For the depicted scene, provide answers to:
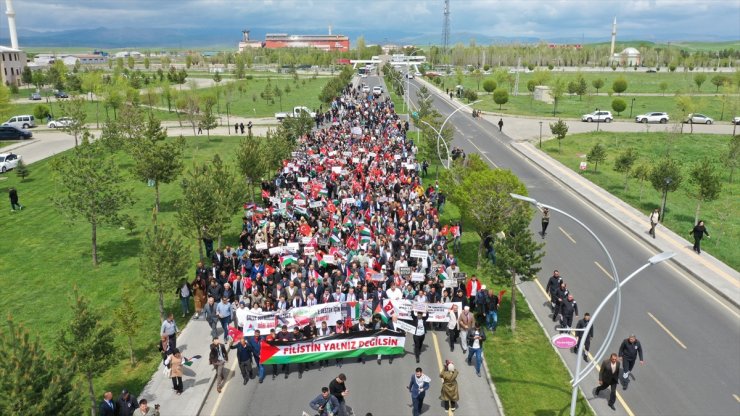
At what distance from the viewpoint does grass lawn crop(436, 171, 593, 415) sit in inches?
596

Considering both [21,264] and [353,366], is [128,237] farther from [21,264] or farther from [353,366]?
[353,366]

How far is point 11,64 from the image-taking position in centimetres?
11475

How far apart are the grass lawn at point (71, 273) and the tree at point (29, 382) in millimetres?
3899

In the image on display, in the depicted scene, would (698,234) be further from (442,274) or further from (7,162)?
(7,162)

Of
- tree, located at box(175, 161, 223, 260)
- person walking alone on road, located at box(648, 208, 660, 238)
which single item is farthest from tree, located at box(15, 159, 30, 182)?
person walking alone on road, located at box(648, 208, 660, 238)

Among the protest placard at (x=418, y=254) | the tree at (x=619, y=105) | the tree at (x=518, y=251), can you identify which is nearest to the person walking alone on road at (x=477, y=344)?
the tree at (x=518, y=251)

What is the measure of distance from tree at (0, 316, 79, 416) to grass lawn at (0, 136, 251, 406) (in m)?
3.90

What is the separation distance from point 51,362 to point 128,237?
20.0m

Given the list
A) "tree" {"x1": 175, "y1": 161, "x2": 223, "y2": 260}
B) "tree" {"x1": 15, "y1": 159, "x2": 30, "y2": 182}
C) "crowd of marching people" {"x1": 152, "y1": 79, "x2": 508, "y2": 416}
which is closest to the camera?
"crowd of marching people" {"x1": 152, "y1": 79, "x2": 508, "y2": 416}

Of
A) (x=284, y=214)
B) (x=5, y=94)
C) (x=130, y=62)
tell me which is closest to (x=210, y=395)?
(x=284, y=214)

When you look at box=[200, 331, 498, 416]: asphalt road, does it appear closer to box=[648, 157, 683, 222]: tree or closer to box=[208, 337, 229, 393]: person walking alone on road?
box=[208, 337, 229, 393]: person walking alone on road

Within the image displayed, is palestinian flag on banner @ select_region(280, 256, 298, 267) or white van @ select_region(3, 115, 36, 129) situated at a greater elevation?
white van @ select_region(3, 115, 36, 129)

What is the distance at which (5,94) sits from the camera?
53.7 metres

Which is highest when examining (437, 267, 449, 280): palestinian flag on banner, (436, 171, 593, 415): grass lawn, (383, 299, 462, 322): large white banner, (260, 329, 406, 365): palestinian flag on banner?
(437, 267, 449, 280): palestinian flag on banner
